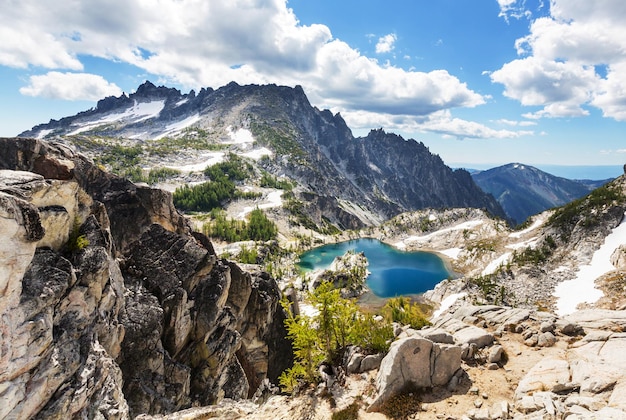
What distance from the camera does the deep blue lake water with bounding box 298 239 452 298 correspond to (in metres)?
136

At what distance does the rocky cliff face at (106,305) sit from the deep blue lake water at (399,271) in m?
92.5

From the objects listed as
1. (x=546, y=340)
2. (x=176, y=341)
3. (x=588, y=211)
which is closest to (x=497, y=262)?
(x=588, y=211)

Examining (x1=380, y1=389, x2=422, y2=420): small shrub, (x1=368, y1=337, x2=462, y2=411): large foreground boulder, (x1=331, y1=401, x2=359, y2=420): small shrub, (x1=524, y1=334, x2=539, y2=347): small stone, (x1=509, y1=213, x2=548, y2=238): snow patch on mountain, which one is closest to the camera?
(x1=380, y1=389, x2=422, y2=420): small shrub

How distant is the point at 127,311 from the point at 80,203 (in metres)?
10.2

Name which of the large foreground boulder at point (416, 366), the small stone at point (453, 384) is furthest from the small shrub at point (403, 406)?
the small stone at point (453, 384)

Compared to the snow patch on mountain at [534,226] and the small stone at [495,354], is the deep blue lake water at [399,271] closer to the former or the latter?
the snow patch on mountain at [534,226]

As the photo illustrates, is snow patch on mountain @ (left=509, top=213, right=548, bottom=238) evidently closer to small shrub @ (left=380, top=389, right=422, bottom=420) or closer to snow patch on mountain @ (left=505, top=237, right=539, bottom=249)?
snow patch on mountain @ (left=505, top=237, right=539, bottom=249)

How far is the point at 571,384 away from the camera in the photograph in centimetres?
1689

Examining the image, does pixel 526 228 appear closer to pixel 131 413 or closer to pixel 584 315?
pixel 584 315

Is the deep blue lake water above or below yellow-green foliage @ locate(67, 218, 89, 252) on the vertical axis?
below

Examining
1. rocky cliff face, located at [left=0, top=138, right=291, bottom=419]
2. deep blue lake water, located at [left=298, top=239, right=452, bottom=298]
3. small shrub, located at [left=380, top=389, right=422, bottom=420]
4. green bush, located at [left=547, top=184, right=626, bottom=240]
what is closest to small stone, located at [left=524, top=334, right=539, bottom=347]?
small shrub, located at [left=380, top=389, right=422, bottom=420]

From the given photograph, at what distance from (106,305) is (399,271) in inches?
6020

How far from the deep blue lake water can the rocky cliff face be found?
9246cm

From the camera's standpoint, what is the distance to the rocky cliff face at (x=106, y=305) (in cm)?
1617
